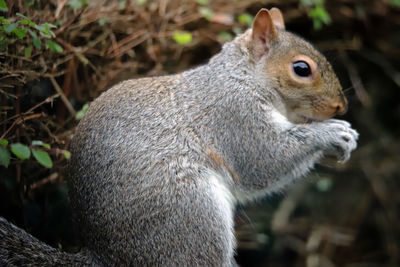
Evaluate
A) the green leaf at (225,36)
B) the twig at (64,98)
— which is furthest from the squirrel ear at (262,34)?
the twig at (64,98)

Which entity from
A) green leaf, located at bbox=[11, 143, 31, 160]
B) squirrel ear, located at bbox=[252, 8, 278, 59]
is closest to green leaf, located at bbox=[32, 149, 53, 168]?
green leaf, located at bbox=[11, 143, 31, 160]

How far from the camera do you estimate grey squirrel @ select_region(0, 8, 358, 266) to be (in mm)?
1842

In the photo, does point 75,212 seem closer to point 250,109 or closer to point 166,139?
point 166,139

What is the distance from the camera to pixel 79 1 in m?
2.43

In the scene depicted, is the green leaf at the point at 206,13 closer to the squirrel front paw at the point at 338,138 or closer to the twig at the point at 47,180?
Result: the squirrel front paw at the point at 338,138

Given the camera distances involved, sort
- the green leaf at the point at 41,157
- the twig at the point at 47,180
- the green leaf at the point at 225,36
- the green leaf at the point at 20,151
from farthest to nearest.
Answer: the green leaf at the point at 225,36 < the twig at the point at 47,180 < the green leaf at the point at 41,157 < the green leaf at the point at 20,151

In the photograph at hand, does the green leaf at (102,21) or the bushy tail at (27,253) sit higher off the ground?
the green leaf at (102,21)

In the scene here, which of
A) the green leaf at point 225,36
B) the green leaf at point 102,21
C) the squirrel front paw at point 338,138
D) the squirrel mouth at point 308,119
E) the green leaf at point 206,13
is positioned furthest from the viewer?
the green leaf at point 225,36

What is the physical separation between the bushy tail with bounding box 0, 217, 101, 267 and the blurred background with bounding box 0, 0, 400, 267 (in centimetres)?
31

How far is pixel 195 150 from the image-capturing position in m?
2.02

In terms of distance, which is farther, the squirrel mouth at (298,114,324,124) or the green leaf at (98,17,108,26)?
the green leaf at (98,17,108,26)

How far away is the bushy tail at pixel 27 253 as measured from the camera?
5.76 ft

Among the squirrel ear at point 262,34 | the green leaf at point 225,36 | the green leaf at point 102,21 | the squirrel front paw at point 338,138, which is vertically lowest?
the squirrel front paw at point 338,138

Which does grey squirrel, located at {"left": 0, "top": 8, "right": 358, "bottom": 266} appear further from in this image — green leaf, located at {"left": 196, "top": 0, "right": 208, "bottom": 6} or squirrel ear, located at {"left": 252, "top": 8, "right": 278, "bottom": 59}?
green leaf, located at {"left": 196, "top": 0, "right": 208, "bottom": 6}
